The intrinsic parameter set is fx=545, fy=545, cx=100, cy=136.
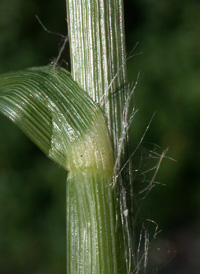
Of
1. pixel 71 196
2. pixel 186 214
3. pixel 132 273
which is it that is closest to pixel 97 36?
pixel 71 196

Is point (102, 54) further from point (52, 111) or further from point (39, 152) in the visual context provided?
point (39, 152)

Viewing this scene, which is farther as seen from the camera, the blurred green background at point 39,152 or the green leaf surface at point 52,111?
the blurred green background at point 39,152

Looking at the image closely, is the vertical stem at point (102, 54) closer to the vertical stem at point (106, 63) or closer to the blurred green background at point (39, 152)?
the vertical stem at point (106, 63)

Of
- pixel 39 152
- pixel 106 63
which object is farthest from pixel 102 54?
pixel 39 152

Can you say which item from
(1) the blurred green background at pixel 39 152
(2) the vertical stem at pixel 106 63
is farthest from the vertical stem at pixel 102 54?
(1) the blurred green background at pixel 39 152

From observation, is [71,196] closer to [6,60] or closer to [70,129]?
[70,129]
